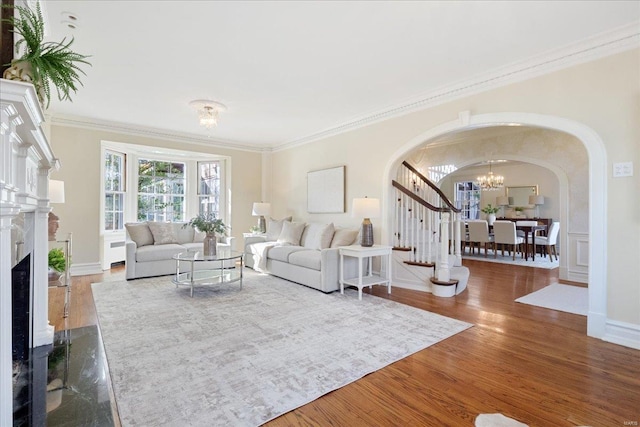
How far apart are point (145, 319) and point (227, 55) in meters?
2.76

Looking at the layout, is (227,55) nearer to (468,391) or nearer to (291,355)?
(291,355)

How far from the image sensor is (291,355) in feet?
7.75

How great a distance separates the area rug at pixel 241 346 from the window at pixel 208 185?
320cm

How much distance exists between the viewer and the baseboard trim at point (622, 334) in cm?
253

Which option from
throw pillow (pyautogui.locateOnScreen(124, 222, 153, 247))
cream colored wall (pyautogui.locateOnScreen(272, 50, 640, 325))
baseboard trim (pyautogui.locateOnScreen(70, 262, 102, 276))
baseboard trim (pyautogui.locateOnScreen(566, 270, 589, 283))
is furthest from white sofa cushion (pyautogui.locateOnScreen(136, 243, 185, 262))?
baseboard trim (pyautogui.locateOnScreen(566, 270, 589, 283))

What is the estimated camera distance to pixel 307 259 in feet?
14.4

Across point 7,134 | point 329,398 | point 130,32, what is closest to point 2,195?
point 7,134

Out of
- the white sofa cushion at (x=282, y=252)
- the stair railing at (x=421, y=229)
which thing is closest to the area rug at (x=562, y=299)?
the stair railing at (x=421, y=229)

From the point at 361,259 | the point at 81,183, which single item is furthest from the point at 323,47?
the point at 81,183

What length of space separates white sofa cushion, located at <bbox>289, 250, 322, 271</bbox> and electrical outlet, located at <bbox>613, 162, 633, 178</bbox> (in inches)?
123

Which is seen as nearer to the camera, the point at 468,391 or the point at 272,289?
the point at 468,391

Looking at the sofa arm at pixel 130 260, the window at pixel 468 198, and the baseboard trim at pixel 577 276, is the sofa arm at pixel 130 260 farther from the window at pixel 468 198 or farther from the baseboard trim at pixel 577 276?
the window at pixel 468 198

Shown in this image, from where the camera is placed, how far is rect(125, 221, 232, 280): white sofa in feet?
15.8

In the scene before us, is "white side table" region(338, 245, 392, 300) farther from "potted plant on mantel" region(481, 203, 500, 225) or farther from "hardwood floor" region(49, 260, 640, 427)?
"potted plant on mantel" region(481, 203, 500, 225)
